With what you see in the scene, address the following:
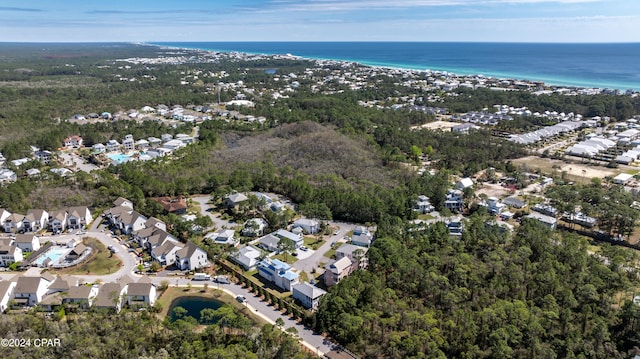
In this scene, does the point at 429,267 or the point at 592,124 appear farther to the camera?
the point at 592,124

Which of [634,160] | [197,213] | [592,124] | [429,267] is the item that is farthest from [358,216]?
[592,124]

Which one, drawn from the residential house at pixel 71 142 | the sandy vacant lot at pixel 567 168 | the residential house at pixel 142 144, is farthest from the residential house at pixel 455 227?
the residential house at pixel 71 142

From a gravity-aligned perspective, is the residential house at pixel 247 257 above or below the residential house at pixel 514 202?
below

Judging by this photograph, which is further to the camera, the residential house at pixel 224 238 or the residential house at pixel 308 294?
the residential house at pixel 224 238

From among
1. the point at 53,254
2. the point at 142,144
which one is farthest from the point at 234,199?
the point at 142,144

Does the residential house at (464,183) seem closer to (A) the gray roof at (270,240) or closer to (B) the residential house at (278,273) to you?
(A) the gray roof at (270,240)

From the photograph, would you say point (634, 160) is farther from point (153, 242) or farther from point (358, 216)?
point (153, 242)
